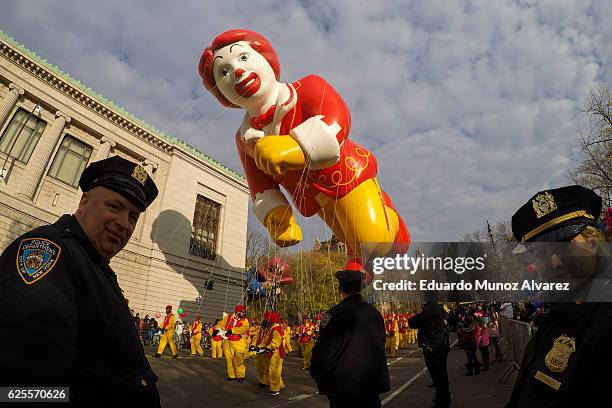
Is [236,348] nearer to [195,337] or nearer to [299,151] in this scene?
[299,151]

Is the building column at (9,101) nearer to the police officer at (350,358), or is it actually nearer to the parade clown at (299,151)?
the parade clown at (299,151)

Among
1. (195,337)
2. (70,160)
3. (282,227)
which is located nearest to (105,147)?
(70,160)

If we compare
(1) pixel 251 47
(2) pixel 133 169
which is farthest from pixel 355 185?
(2) pixel 133 169

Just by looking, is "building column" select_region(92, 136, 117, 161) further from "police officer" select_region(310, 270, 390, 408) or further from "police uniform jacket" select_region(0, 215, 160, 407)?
"police uniform jacket" select_region(0, 215, 160, 407)

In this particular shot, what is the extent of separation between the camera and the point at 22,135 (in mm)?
17969

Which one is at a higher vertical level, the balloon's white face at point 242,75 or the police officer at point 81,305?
the balloon's white face at point 242,75

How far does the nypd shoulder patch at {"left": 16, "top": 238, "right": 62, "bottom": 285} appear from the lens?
1130 mm

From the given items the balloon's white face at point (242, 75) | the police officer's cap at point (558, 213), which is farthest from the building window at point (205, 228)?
the police officer's cap at point (558, 213)

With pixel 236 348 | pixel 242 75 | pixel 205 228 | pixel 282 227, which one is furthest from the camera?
pixel 205 228

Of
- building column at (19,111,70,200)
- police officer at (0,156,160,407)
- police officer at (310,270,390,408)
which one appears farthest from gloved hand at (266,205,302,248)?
building column at (19,111,70,200)

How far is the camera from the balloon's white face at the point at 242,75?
21.5ft

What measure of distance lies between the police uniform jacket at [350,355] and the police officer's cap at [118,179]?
207 centimetres

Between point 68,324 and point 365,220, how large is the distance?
615 centimetres

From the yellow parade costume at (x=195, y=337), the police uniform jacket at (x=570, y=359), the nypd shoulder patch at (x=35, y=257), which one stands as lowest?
the police uniform jacket at (x=570, y=359)
